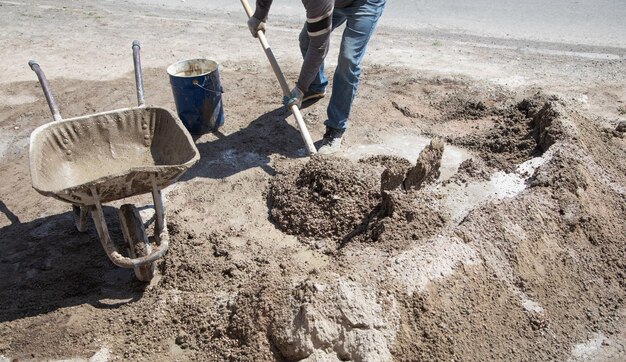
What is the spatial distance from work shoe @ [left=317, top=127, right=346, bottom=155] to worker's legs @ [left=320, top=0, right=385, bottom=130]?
0.07 meters

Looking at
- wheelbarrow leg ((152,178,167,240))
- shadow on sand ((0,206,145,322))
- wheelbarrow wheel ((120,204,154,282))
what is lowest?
shadow on sand ((0,206,145,322))

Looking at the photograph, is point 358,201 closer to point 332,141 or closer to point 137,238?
point 332,141

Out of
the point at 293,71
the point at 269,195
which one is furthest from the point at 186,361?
the point at 293,71

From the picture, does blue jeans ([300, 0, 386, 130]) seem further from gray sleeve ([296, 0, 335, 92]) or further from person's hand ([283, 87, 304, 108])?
person's hand ([283, 87, 304, 108])

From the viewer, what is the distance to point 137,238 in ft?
10.2

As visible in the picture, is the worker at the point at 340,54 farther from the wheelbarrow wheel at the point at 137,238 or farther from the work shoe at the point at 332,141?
the wheelbarrow wheel at the point at 137,238

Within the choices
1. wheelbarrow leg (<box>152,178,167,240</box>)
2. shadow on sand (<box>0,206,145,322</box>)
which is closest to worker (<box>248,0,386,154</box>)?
wheelbarrow leg (<box>152,178,167,240</box>)

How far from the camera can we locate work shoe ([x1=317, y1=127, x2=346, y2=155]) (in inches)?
183

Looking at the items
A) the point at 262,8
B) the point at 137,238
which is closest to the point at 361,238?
the point at 137,238

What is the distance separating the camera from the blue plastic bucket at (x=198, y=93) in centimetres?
468

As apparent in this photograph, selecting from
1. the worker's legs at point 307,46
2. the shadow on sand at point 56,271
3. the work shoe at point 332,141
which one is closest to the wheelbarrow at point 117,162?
the shadow on sand at point 56,271

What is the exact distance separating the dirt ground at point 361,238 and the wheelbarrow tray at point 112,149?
Result: 509mm

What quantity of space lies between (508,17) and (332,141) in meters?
5.04

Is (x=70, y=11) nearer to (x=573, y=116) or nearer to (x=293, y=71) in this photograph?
(x=293, y=71)
